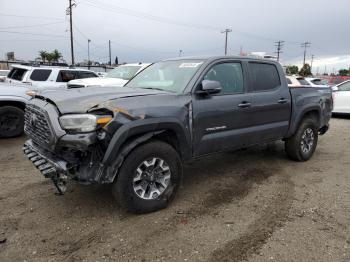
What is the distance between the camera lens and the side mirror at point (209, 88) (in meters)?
4.05

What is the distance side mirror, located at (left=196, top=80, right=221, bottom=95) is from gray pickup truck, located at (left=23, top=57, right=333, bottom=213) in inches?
0.5

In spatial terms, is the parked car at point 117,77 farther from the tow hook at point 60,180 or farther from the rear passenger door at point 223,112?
the tow hook at point 60,180

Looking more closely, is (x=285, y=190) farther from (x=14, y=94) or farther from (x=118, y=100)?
(x=14, y=94)

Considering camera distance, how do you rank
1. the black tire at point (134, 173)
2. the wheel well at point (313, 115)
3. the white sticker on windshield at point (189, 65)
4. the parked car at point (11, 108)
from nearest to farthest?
the black tire at point (134, 173) < the white sticker on windshield at point (189, 65) < the wheel well at point (313, 115) < the parked car at point (11, 108)

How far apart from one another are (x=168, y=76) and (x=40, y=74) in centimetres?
746

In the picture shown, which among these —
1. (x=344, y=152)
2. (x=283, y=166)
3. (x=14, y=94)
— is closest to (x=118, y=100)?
(x=283, y=166)

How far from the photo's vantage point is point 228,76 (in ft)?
15.6

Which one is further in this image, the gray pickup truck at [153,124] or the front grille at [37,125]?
the front grille at [37,125]

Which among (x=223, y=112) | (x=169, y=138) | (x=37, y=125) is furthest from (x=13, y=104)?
(x=223, y=112)

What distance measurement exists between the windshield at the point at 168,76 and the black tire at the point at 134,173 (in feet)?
2.74

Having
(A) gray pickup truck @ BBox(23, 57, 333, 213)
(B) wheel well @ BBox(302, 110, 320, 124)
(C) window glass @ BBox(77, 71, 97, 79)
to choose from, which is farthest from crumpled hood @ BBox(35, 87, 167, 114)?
(C) window glass @ BBox(77, 71, 97, 79)

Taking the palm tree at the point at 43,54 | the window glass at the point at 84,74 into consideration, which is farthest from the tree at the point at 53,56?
the window glass at the point at 84,74

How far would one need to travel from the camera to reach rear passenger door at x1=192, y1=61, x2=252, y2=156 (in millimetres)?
4211

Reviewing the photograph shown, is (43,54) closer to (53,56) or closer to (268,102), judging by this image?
(53,56)
